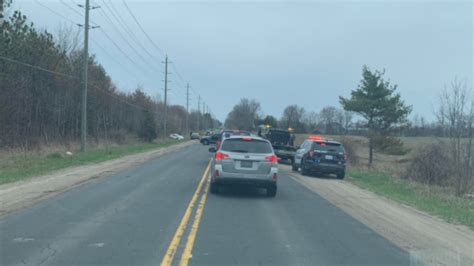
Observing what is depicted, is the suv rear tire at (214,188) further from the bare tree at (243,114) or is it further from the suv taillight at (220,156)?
the bare tree at (243,114)

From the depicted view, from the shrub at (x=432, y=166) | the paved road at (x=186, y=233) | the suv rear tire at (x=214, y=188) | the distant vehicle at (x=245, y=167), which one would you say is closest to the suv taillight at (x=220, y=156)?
the distant vehicle at (x=245, y=167)

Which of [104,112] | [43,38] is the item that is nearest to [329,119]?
[104,112]

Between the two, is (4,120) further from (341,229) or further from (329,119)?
(329,119)

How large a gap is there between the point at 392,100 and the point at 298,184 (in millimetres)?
29257

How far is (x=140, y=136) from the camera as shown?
6862cm

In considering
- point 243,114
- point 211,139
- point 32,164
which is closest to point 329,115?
point 243,114

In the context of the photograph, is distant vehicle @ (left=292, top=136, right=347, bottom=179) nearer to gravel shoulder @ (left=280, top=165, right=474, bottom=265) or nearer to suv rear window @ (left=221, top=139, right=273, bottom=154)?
gravel shoulder @ (left=280, top=165, right=474, bottom=265)

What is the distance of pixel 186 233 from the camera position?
8828 millimetres

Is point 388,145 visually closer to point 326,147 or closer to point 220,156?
point 326,147

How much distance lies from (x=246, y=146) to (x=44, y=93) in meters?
30.0

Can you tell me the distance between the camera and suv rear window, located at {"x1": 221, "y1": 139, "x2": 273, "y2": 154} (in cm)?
1426

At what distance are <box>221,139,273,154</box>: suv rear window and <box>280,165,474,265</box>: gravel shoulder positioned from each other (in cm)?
249

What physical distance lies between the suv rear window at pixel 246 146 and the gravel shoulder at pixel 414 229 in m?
2.49

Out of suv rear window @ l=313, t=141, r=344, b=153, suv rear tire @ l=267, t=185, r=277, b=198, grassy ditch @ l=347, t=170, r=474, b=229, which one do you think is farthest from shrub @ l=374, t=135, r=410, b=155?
suv rear tire @ l=267, t=185, r=277, b=198
